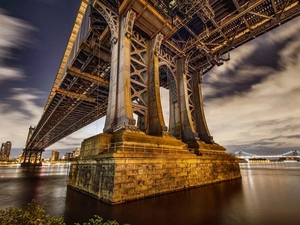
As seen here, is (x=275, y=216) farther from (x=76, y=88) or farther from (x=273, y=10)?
(x=76, y=88)

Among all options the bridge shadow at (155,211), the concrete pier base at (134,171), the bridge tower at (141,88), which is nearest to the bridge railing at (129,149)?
the concrete pier base at (134,171)

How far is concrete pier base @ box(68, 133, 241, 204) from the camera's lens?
8.60m

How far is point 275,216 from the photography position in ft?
23.5

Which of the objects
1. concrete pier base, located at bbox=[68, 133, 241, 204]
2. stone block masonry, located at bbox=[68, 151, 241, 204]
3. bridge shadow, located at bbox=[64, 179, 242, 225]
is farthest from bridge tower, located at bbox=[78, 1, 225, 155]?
bridge shadow, located at bbox=[64, 179, 242, 225]

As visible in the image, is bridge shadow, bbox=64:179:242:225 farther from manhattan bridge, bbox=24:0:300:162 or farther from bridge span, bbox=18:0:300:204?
manhattan bridge, bbox=24:0:300:162

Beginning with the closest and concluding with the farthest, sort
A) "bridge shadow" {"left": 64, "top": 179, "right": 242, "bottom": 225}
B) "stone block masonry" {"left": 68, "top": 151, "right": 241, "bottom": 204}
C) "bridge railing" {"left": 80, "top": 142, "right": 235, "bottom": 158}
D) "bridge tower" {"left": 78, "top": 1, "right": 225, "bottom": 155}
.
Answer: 1. "bridge shadow" {"left": 64, "top": 179, "right": 242, "bottom": 225}
2. "stone block masonry" {"left": 68, "top": 151, "right": 241, "bottom": 204}
3. "bridge railing" {"left": 80, "top": 142, "right": 235, "bottom": 158}
4. "bridge tower" {"left": 78, "top": 1, "right": 225, "bottom": 155}

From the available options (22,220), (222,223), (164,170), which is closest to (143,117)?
(164,170)

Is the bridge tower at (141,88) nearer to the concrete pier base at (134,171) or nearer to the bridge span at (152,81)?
the bridge span at (152,81)

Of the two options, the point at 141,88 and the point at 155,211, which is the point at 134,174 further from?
the point at 141,88

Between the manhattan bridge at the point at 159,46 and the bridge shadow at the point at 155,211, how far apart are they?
481 cm

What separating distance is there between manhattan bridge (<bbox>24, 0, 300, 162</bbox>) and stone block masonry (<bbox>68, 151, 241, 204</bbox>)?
95.1 inches

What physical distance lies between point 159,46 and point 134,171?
1318 centimetres

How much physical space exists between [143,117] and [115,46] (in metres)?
7.16

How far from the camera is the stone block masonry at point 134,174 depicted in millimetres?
8555
